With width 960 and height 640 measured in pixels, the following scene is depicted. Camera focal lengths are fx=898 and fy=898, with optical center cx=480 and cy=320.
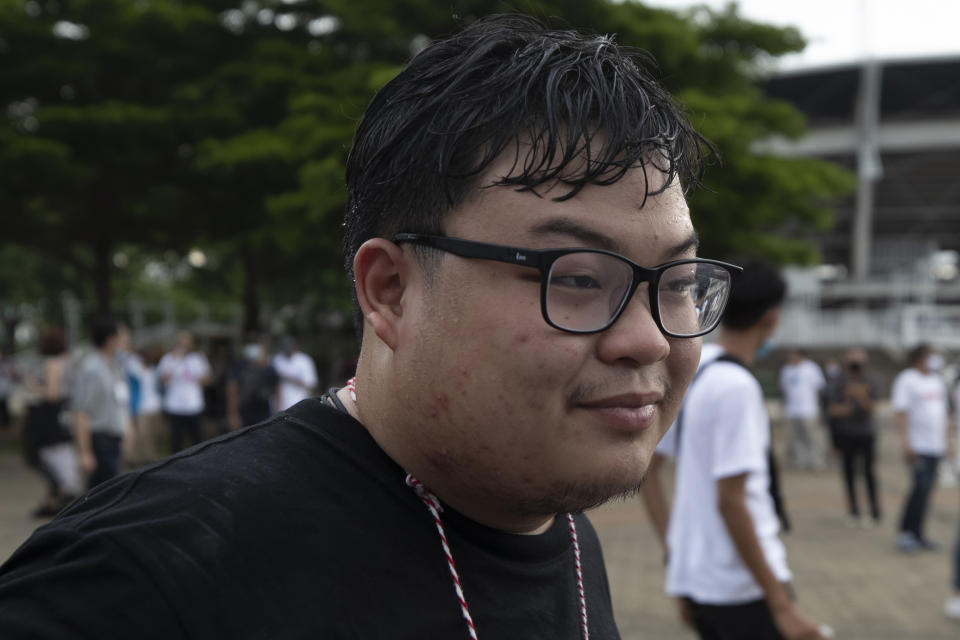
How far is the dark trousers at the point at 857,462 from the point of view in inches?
352

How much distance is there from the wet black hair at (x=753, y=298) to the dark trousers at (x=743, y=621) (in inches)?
45.1

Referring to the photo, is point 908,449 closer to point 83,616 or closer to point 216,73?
point 83,616

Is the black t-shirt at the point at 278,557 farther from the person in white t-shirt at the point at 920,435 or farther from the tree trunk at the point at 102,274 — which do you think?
the tree trunk at the point at 102,274

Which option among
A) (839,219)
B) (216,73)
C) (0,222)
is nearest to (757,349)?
(216,73)

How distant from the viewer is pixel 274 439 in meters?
1.27

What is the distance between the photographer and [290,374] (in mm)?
9922

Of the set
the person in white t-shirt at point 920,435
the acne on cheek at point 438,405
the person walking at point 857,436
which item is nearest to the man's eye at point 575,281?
the acne on cheek at point 438,405

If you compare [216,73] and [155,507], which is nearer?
[155,507]

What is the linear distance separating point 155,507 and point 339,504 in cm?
23

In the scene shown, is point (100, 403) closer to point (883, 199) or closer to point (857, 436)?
point (857, 436)

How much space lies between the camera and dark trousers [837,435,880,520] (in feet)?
29.4

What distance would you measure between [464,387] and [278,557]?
1.02 ft

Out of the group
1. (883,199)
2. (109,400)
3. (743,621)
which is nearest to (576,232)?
(743,621)

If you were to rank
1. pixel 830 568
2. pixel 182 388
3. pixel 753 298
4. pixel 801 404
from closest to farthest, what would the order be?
1. pixel 753 298
2. pixel 830 568
3. pixel 182 388
4. pixel 801 404
